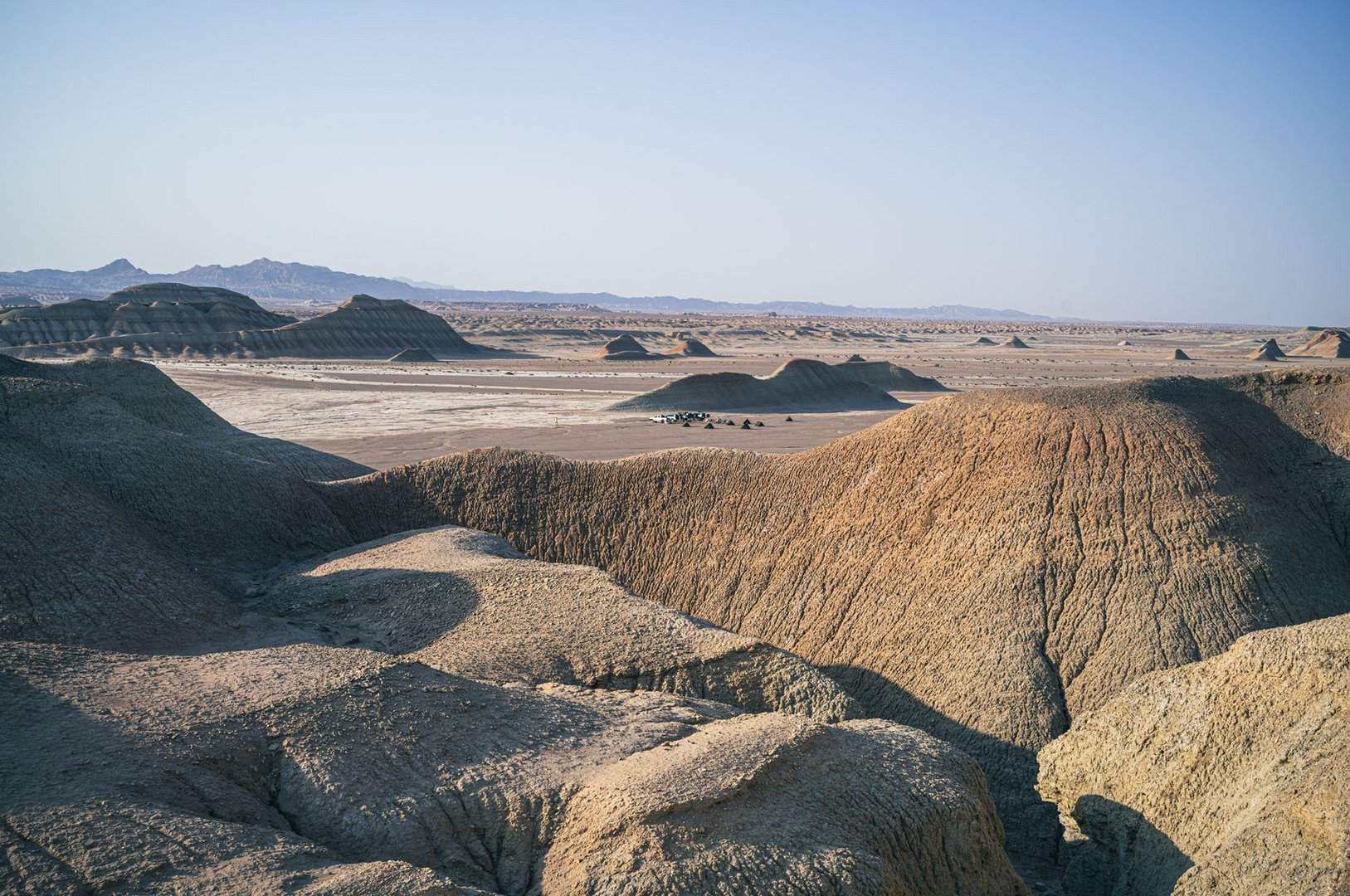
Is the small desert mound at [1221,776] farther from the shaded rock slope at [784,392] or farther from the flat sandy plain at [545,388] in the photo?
the shaded rock slope at [784,392]

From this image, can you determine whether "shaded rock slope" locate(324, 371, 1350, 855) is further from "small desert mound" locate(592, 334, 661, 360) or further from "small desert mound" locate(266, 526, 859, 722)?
"small desert mound" locate(592, 334, 661, 360)

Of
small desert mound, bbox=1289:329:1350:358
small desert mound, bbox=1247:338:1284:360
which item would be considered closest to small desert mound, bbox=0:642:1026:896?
small desert mound, bbox=1247:338:1284:360

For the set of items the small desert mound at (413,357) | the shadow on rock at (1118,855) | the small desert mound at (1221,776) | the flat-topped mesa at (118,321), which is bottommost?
the shadow on rock at (1118,855)

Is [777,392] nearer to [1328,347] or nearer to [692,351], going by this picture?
[692,351]

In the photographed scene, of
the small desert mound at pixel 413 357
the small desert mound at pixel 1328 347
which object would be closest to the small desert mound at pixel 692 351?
the small desert mound at pixel 413 357

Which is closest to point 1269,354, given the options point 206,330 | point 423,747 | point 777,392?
point 777,392

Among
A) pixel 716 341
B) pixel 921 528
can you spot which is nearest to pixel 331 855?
pixel 921 528
